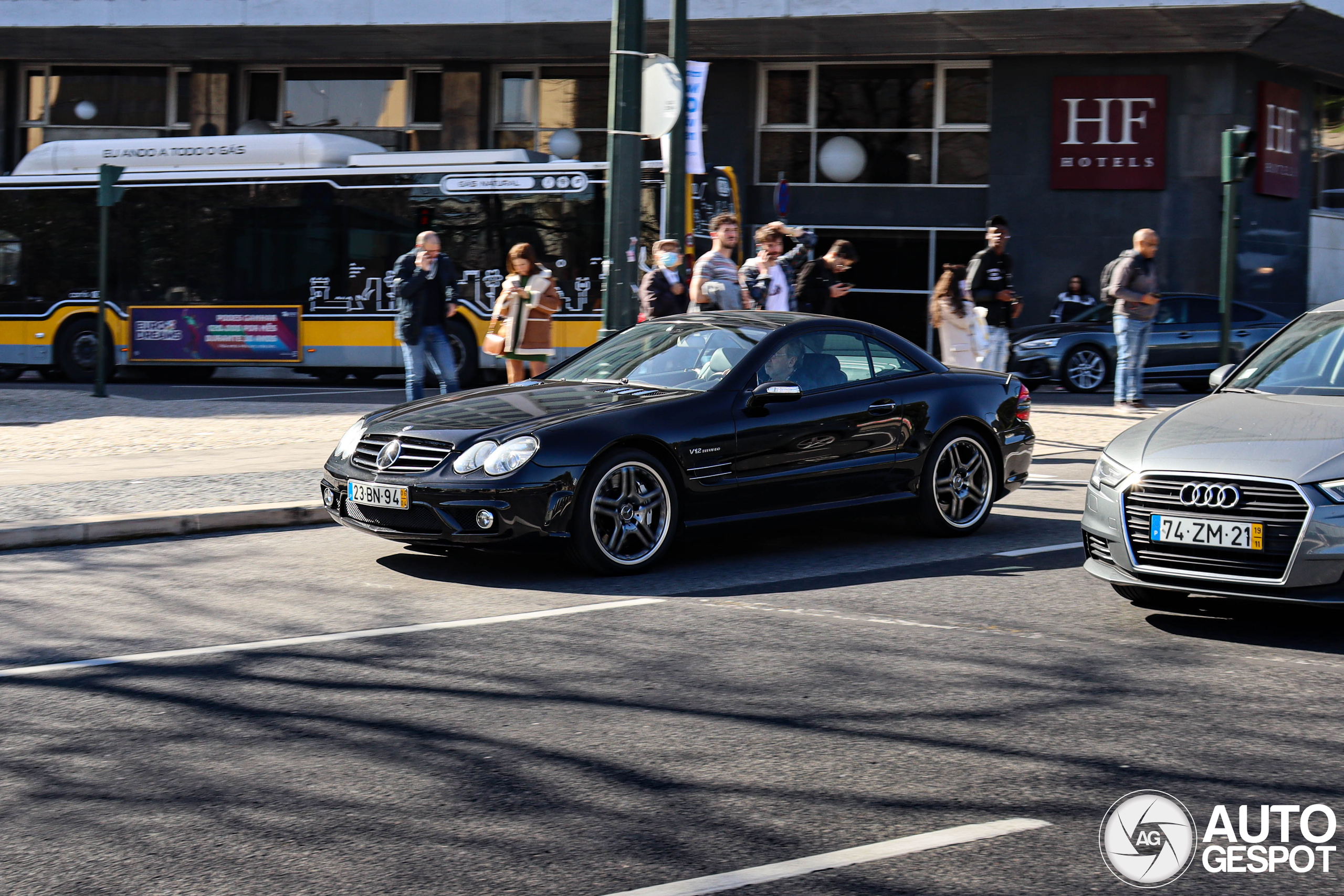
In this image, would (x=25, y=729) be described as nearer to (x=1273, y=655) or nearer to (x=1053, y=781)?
(x=1053, y=781)

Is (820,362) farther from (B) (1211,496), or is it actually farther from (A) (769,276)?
(A) (769,276)

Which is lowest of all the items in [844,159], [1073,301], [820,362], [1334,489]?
[1334,489]

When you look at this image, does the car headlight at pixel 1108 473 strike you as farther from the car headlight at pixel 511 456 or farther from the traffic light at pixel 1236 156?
the traffic light at pixel 1236 156

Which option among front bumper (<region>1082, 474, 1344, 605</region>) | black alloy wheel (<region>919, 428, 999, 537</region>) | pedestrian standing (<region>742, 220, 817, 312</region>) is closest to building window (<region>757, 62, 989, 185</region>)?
pedestrian standing (<region>742, 220, 817, 312</region>)

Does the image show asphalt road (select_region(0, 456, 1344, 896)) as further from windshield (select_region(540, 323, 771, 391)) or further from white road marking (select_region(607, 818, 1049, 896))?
windshield (select_region(540, 323, 771, 391))

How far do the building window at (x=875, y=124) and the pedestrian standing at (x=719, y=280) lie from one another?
16044 mm

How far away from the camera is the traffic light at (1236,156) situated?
561 inches

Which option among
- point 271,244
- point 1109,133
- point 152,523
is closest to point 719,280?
point 152,523

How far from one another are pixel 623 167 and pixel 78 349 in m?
14.3

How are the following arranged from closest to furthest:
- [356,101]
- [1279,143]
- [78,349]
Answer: [78,349] → [1279,143] → [356,101]

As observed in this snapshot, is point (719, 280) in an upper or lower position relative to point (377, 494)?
upper

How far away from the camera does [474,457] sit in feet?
24.6

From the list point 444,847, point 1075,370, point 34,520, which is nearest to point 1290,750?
point 444,847

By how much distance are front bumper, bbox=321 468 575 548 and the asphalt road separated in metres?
0.27
